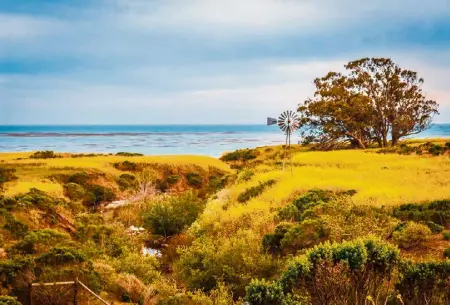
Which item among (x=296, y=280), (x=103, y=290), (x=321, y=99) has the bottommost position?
(x=103, y=290)

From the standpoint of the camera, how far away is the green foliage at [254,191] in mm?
30578

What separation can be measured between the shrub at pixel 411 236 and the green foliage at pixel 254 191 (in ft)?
42.9

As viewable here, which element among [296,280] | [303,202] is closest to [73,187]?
[303,202]

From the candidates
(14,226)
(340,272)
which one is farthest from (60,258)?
(340,272)

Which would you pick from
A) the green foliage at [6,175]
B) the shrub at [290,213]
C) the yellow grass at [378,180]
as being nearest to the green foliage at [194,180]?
the yellow grass at [378,180]

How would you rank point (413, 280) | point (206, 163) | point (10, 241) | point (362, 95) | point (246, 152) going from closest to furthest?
point (413, 280) < point (10, 241) < point (206, 163) < point (362, 95) < point (246, 152)

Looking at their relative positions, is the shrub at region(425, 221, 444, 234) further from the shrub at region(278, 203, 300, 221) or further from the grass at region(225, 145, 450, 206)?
the shrub at region(278, 203, 300, 221)

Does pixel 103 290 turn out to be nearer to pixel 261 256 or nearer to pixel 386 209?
pixel 261 256

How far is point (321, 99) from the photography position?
64.8 metres

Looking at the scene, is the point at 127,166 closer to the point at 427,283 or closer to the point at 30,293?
the point at 30,293

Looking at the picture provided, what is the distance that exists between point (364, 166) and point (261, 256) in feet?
79.9

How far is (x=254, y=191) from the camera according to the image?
31.1 metres

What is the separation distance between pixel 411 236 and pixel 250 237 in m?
6.38

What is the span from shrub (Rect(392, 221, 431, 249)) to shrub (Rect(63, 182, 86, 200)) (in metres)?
25.6
